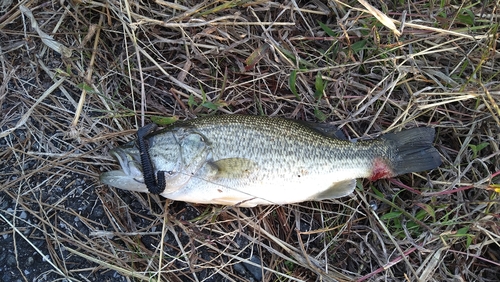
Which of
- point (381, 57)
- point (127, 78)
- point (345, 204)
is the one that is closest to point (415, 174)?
point (345, 204)

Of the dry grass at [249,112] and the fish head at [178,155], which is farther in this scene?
the dry grass at [249,112]

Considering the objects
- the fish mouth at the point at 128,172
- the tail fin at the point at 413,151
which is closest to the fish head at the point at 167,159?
the fish mouth at the point at 128,172

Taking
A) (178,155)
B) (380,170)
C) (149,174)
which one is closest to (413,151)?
(380,170)

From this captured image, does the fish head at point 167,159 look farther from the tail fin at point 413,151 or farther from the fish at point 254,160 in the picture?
the tail fin at point 413,151

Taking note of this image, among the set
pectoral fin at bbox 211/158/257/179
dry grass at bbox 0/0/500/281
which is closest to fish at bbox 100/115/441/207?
pectoral fin at bbox 211/158/257/179

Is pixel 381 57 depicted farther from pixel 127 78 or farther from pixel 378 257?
pixel 127 78

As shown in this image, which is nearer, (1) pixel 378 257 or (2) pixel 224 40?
(1) pixel 378 257
